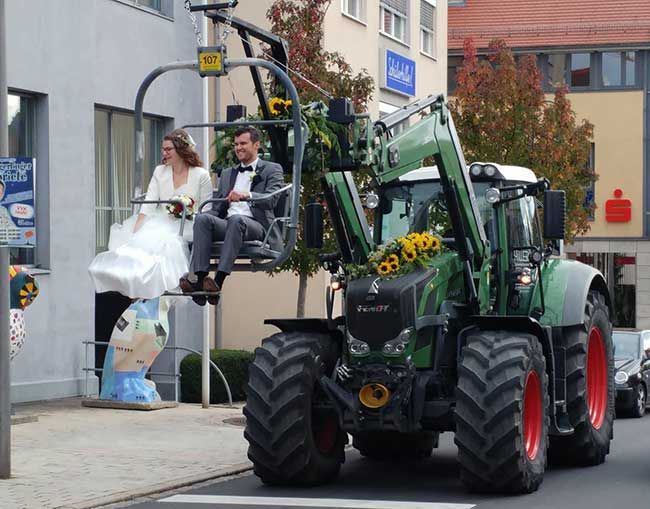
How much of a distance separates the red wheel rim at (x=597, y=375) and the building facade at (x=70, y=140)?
324 inches

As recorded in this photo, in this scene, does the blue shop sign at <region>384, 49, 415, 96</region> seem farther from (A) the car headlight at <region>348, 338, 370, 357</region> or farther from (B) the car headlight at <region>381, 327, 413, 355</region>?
(B) the car headlight at <region>381, 327, 413, 355</region>

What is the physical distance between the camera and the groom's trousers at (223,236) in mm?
12375

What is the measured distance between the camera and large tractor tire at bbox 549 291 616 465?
568 inches

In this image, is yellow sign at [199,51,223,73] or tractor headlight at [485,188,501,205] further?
tractor headlight at [485,188,501,205]

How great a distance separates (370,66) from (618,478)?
1937 cm

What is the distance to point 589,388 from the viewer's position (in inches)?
616

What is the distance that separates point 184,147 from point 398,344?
2.68 metres

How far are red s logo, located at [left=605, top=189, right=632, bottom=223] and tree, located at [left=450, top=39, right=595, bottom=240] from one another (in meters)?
18.5

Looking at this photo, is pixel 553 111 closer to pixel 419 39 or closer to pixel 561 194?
pixel 419 39

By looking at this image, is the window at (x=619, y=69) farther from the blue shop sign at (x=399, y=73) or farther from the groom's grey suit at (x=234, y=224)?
the groom's grey suit at (x=234, y=224)

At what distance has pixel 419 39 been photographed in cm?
3638

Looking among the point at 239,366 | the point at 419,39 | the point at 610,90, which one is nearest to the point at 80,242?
the point at 239,366

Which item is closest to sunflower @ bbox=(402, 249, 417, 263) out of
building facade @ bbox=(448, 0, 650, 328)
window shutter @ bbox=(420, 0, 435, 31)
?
window shutter @ bbox=(420, 0, 435, 31)

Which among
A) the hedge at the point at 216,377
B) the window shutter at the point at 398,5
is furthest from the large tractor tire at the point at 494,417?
the window shutter at the point at 398,5
